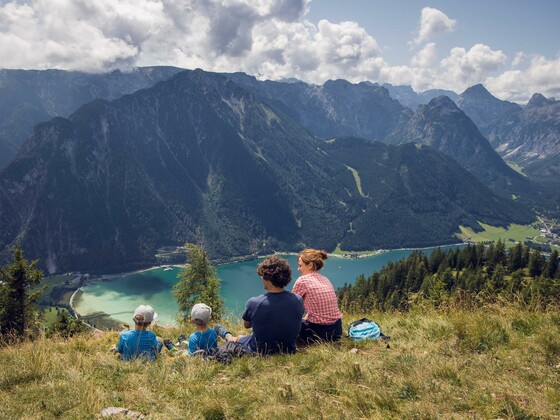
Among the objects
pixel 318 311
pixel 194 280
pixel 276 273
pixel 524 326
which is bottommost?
pixel 194 280

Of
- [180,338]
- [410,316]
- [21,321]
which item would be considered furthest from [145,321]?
[21,321]

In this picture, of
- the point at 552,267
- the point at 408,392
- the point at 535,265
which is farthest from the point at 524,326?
the point at 535,265

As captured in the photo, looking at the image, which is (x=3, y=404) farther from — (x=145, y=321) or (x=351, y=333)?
(x=351, y=333)

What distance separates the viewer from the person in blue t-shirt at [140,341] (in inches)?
386

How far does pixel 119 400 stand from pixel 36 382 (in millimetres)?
1964

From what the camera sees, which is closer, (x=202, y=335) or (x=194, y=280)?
(x=202, y=335)

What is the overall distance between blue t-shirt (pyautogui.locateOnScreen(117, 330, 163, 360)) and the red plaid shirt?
406 centimetres

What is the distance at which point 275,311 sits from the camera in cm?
942

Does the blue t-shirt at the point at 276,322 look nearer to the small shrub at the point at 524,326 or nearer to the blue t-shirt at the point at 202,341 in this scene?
the blue t-shirt at the point at 202,341

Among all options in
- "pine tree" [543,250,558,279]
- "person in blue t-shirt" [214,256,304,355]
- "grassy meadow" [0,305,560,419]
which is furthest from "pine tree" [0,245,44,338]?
"pine tree" [543,250,558,279]

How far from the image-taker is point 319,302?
10.3 meters

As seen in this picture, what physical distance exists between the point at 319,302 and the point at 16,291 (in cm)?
3445

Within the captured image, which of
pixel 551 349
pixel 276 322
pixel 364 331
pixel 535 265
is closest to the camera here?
pixel 551 349

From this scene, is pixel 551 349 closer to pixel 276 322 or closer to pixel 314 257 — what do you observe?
pixel 314 257
